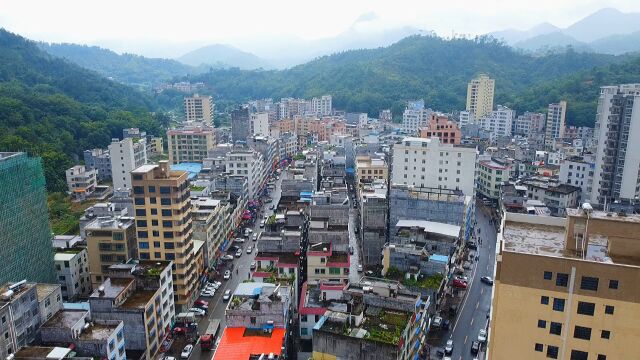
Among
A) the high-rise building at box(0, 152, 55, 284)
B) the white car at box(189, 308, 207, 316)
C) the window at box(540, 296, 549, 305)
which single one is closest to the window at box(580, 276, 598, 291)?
the window at box(540, 296, 549, 305)

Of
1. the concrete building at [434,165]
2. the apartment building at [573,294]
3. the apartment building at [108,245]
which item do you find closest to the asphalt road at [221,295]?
the apartment building at [108,245]

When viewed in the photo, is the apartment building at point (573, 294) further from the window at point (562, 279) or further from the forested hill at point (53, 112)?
the forested hill at point (53, 112)

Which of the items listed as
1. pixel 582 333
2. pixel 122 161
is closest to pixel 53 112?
pixel 122 161

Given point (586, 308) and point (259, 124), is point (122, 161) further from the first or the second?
point (586, 308)

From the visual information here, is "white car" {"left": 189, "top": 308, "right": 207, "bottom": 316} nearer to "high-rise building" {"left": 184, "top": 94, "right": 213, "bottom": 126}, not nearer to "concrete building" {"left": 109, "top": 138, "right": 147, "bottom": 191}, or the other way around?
"concrete building" {"left": 109, "top": 138, "right": 147, "bottom": 191}

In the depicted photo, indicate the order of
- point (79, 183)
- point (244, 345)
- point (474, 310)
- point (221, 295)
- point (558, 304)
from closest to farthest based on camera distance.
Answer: point (558, 304)
point (244, 345)
point (474, 310)
point (221, 295)
point (79, 183)

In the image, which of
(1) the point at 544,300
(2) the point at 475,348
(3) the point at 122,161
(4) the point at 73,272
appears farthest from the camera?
(3) the point at 122,161

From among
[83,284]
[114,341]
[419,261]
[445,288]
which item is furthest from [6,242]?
[445,288]
